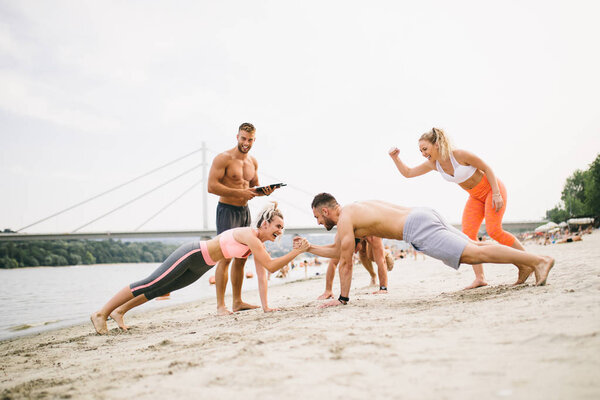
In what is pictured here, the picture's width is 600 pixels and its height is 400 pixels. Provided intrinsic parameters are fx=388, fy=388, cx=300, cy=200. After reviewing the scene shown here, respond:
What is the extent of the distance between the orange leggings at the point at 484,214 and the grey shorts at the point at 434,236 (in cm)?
74

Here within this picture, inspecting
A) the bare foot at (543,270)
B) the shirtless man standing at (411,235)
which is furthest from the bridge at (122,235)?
the bare foot at (543,270)

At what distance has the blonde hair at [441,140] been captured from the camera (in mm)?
4059

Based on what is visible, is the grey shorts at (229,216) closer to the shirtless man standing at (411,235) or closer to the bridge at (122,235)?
the shirtless man standing at (411,235)

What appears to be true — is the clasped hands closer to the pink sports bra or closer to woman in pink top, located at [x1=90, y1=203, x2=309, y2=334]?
woman in pink top, located at [x1=90, y1=203, x2=309, y2=334]

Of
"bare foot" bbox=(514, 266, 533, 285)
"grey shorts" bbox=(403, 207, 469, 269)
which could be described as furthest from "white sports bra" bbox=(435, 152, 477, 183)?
"bare foot" bbox=(514, 266, 533, 285)

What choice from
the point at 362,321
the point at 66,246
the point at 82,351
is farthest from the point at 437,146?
the point at 66,246

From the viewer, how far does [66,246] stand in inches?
2223

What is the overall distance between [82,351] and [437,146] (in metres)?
3.82

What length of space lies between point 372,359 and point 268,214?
7.98 feet

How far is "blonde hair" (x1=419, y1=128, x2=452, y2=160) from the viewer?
4059mm

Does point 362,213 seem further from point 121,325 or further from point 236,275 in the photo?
point 121,325

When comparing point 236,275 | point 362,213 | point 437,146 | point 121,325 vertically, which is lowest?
point 121,325

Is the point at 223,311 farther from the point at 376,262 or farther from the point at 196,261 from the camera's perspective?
the point at 376,262

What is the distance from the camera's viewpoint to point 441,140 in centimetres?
407
